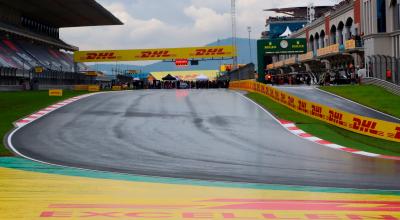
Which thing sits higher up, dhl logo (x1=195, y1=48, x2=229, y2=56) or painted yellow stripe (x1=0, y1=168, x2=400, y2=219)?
dhl logo (x1=195, y1=48, x2=229, y2=56)

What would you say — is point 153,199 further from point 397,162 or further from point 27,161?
point 397,162

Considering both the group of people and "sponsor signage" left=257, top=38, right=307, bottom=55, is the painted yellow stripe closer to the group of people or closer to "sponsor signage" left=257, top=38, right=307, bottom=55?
"sponsor signage" left=257, top=38, right=307, bottom=55

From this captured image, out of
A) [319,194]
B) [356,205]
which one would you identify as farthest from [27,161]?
[356,205]

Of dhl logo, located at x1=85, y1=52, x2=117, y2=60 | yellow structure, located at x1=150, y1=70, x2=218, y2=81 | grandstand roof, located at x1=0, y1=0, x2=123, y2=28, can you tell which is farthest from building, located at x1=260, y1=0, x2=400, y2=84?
grandstand roof, located at x1=0, y1=0, x2=123, y2=28

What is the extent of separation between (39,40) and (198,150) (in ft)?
207

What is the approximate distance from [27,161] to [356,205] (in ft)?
22.8

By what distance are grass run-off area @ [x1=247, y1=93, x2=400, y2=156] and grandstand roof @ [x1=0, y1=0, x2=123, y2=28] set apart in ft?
166

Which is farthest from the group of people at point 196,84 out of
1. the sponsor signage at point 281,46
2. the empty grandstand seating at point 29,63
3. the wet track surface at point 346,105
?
the wet track surface at point 346,105

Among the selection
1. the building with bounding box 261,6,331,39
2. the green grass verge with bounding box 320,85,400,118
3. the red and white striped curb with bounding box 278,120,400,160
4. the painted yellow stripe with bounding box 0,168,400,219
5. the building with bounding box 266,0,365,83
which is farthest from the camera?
the building with bounding box 261,6,331,39

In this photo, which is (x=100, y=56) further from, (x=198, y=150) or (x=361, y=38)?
(x=198, y=150)

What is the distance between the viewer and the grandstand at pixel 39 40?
50312 mm

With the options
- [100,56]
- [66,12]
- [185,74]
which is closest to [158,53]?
[100,56]

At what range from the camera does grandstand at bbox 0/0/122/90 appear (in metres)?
50.3

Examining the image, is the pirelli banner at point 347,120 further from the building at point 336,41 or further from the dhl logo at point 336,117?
the building at point 336,41
